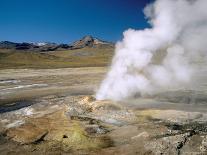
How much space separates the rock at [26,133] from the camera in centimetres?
1565

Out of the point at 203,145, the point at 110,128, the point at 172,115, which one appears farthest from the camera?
the point at 172,115

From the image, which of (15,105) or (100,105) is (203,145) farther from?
(15,105)

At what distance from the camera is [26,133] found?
16.6 m

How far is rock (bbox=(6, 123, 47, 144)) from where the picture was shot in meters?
15.7

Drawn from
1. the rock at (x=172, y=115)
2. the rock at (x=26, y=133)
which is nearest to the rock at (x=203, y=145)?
the rock at (x=172, y=115)

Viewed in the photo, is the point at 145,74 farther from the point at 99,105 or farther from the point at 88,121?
the point at 88,121

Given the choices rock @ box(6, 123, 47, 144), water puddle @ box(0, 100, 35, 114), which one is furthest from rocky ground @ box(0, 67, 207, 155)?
water puddle @ box(0, 100, 35, 114)

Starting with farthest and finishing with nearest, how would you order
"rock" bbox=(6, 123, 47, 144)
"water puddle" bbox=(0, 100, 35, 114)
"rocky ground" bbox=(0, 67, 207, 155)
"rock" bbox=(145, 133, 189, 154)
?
1. "water puddle" bbox=(0, 100, 35, 114)
2. "rock" bbox=(6, 123, 47, 144)
3. "rocky ground" bbox=(0, 67, 207, 155)
4. "rock" bbox=(145, 133, 189, 154)

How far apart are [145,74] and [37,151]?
16.8 metres

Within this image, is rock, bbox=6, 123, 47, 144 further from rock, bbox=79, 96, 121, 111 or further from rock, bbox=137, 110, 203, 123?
rock, bbox=137, 110, 203, 123

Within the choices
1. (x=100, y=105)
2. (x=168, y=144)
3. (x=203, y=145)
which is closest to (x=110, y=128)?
(x=168, y=144)

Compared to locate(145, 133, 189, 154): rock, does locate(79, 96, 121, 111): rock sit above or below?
above

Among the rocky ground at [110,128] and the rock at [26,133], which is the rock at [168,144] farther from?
the rock at [26,133]

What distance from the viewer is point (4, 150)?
14.4m
